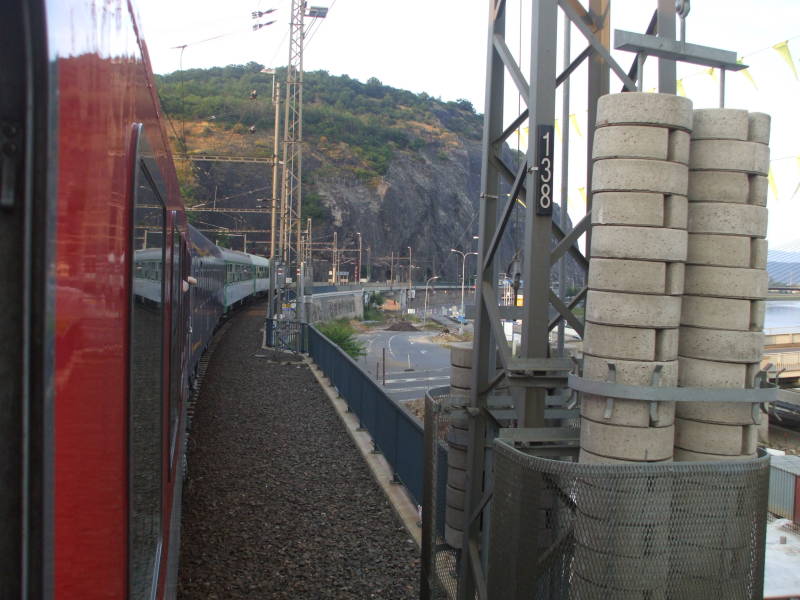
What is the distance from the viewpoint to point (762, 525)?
2.88 m

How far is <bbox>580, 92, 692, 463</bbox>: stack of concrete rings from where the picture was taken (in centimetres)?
300

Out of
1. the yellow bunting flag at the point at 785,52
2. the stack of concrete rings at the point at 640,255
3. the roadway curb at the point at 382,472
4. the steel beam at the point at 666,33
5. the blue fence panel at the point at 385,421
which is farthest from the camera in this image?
the yellow bunting flag at the point at 785,52

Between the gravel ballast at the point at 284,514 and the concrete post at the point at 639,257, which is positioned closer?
the concrete post at the point at 639,257

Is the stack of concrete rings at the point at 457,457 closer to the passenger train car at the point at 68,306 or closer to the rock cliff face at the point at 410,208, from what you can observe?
the passenger train car at the point at 68,306

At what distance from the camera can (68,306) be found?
4.11 feet

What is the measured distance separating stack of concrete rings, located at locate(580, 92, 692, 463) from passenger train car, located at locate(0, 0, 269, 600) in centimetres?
186

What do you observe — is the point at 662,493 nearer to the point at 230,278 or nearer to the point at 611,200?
the point at 611,200

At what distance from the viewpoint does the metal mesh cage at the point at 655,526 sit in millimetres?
2736

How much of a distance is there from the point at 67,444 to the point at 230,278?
94.0 ft

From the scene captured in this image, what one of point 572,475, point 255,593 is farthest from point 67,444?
point 255,593

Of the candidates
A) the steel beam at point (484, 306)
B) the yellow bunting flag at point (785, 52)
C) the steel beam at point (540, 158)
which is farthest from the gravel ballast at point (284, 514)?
the yellow bunting flag at point (785, 52)

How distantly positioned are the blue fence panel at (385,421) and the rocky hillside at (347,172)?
56.3 m

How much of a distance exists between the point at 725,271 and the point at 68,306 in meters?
2.64

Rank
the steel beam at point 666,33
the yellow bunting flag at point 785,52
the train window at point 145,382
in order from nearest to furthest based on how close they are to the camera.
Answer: the train window at point 145,382
the steel beam at point 666,33
the yellow bunting flag at point 785,52
